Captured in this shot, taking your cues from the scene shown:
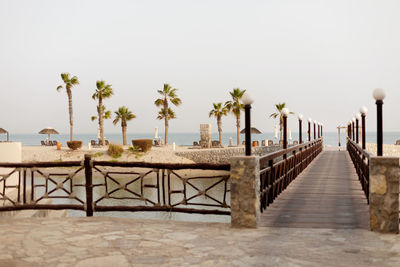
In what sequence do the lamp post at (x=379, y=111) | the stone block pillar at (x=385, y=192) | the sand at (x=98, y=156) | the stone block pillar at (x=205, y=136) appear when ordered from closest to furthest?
the stone block pillar at (x=385, y=192)
the lamp post at (x=379, y=111)
the sand at (x=98, y=156)
the stone block pillar at (x=205, y=136)

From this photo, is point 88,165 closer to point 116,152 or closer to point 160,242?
point 160,242

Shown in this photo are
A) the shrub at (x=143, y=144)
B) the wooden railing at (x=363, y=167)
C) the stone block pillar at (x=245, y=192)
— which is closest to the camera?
the stone block pillar at (x=245, y=192)

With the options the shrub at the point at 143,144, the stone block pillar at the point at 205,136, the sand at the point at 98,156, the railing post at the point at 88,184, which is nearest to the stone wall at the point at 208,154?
the sand at the point at 98,156

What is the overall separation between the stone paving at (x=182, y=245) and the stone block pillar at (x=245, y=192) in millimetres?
206

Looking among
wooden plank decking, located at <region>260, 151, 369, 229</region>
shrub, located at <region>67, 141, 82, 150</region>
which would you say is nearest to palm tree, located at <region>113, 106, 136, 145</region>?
shrub, located at <region>67, 141, 82, 150</region>

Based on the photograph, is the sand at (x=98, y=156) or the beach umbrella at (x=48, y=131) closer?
the sand at (x=98, y=156)

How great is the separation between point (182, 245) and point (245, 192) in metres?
1.46

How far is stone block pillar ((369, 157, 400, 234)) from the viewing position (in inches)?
237

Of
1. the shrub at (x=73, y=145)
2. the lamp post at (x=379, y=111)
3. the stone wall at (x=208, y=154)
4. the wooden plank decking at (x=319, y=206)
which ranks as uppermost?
the lamp post at (x=379, y=111)

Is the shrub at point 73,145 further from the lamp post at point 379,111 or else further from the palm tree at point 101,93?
the lamp post at point 379,111

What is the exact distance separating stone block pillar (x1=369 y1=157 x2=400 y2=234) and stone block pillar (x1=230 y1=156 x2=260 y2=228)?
1727 millimetres

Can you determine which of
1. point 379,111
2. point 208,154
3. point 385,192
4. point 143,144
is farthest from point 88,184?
point 208,154

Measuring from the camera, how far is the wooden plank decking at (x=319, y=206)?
22.9ft

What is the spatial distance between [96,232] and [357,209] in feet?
16.4
